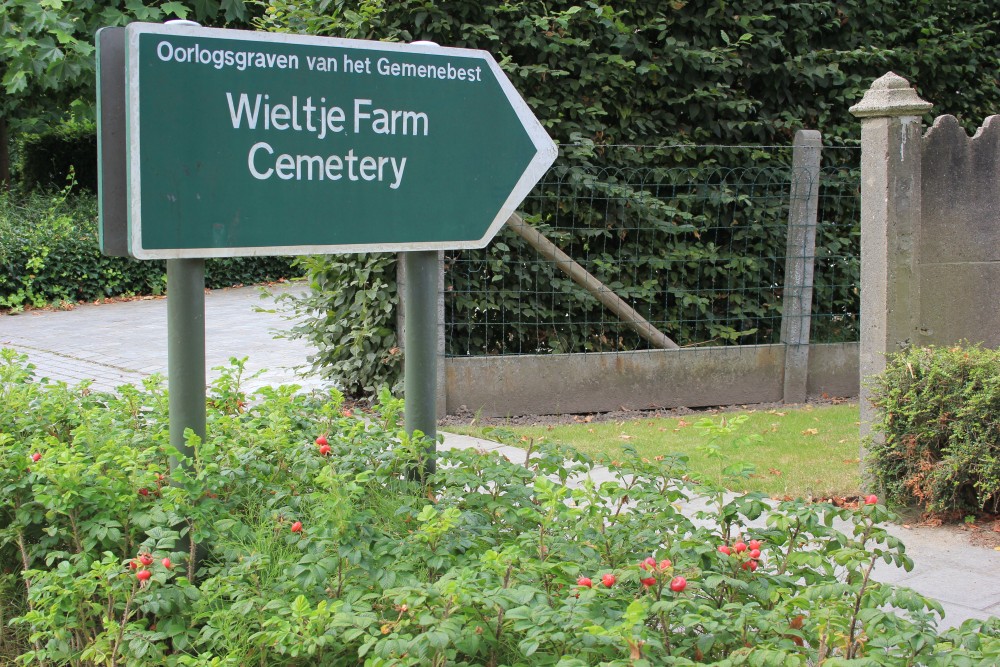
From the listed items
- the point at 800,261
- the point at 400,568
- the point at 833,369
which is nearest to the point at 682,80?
the point at 800,261

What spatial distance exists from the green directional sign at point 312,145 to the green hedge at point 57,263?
12825mm

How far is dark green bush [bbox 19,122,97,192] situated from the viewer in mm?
21500

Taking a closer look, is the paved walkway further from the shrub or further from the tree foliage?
the tree foliage

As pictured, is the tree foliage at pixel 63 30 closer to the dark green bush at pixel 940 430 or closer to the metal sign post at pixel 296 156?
the dark green bush at pixel 940 430

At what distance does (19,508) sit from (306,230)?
131cm

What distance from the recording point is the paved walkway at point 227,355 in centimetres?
434

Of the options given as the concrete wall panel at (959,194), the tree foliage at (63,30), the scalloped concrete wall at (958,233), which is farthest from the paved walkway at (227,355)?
the tree foliage at (63,30)

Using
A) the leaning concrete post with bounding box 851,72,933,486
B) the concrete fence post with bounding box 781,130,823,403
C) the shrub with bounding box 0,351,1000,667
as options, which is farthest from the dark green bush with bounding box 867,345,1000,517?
the concrete fence post with bounding box 781,130,823,403

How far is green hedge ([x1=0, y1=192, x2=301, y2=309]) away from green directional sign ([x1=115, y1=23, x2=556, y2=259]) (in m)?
12.8

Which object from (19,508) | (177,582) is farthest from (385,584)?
(19,508)

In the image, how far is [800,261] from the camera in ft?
27.4

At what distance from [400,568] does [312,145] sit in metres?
1.28

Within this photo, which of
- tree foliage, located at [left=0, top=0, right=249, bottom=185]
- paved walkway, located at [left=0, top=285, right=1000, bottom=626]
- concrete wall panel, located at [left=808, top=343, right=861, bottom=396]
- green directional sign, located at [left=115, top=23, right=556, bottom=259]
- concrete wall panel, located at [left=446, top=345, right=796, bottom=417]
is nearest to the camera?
green directional sign, located at [left=115, top=23, right=556, bottom=259]

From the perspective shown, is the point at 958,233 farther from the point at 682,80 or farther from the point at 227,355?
the point at 227,355
